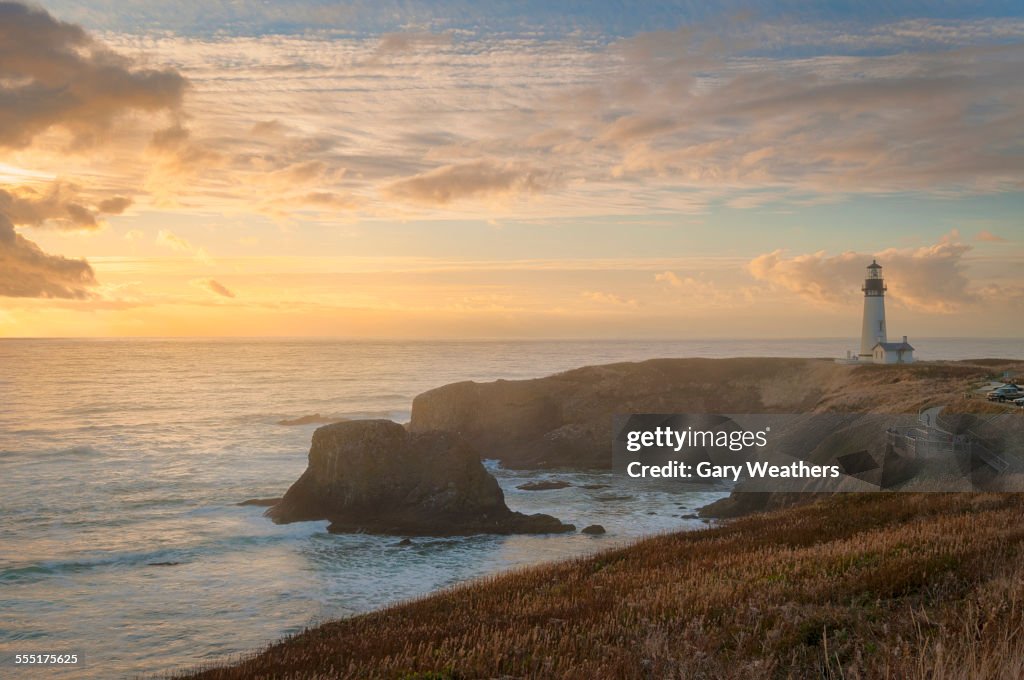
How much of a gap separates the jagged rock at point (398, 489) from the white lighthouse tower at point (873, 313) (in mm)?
50551

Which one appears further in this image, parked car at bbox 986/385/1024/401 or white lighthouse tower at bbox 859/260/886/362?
white lighthouse tower at bbox 859/260/886/362

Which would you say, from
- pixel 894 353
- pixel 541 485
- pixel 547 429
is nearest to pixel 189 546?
pixel 541 485

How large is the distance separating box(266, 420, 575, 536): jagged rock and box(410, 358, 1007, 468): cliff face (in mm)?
16706

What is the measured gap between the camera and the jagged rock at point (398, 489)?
3306 cm

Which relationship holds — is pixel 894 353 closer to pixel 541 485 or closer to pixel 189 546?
pixel 541 485

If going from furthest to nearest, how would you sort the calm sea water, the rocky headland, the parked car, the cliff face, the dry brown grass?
the cliff face → the parked car → the rocky headland → the calm sea water → the dry brown grass

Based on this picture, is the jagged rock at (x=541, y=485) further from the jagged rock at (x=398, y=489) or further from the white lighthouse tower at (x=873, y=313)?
the white lighthouse tower at (x=873, y=313)

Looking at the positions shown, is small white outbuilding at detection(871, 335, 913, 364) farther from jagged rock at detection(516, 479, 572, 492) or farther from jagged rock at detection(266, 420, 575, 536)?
jagged rock at detection(266, 420, 575, 536)

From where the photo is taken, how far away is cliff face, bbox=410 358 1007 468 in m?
54.4

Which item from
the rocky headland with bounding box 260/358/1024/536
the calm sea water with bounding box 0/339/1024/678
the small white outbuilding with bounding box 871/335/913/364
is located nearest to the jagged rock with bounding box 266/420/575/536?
the rocky headland with bounding box 260/358/1024/536

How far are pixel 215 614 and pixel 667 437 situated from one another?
4337 centimetres

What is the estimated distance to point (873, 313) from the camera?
70.9 m

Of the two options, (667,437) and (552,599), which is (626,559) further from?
(667,437)

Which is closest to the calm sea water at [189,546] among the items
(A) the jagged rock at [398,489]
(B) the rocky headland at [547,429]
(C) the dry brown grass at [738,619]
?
(A) the jagged rock at [398,489]
